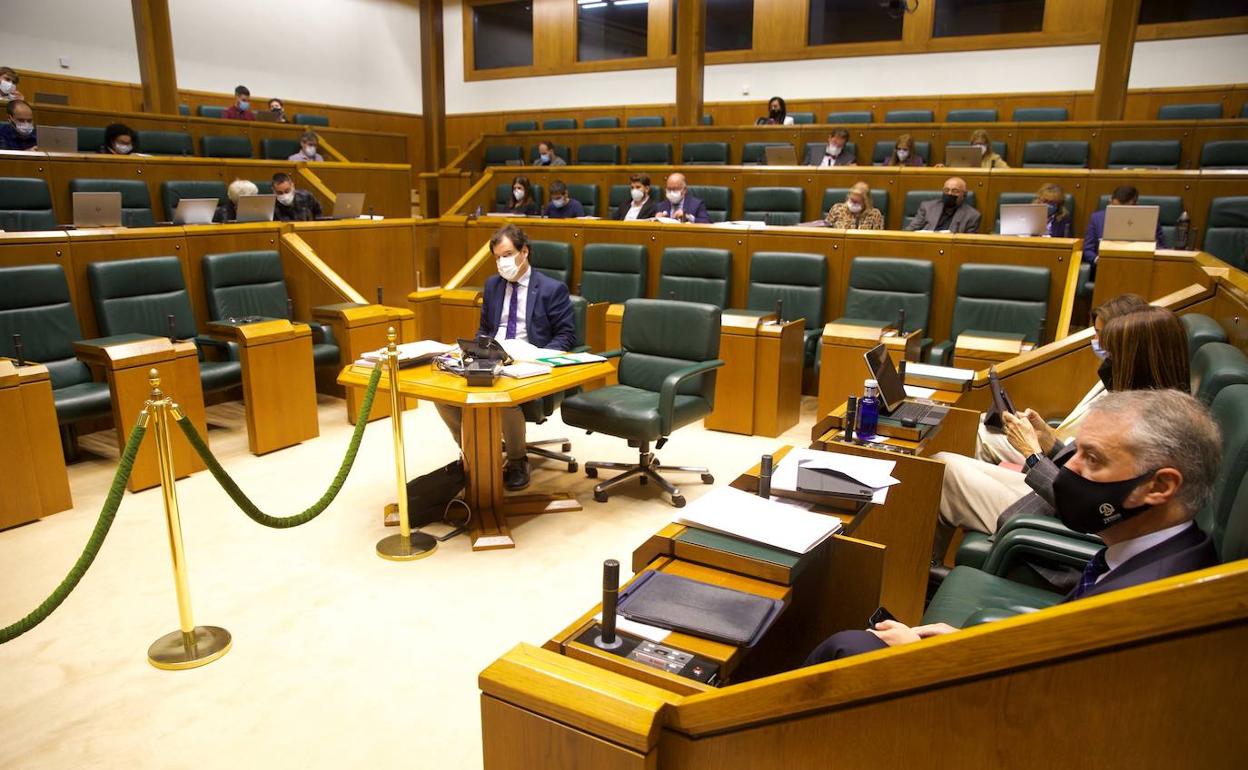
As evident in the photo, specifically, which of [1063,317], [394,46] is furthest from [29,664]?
[394,46]

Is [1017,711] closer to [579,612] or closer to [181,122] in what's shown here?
[579,612]

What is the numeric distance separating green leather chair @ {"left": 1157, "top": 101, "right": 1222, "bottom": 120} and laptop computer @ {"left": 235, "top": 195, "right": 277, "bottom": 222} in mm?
8493

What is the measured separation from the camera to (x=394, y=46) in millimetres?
12930

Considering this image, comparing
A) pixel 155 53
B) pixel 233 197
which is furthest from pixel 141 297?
pixel 155 53

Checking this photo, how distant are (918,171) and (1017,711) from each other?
5.68 metres

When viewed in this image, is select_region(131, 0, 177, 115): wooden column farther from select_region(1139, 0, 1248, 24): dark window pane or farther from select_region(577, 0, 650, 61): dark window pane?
select_region(1139, 0, 1248, 24): dark window pane

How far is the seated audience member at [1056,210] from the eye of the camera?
543 centimetres

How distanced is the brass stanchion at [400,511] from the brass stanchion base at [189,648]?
687 millimetres

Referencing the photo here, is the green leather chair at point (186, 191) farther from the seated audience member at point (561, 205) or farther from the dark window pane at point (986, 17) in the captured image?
the dark window pane at point (986, 17)

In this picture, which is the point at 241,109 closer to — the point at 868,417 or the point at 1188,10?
the point at 868,417

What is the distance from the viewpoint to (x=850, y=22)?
33.7 feet

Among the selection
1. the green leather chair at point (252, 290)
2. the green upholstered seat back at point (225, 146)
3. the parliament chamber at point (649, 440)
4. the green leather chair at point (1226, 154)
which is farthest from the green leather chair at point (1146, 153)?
the green upholstered seat back at point (225, 146)

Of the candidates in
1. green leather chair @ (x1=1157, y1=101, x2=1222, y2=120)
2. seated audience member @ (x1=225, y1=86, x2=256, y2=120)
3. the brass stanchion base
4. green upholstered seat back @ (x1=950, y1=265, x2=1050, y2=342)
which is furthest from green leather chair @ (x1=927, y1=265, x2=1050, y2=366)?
seated audience member @ (x1=225, y1=86, x2=256, y2=120)

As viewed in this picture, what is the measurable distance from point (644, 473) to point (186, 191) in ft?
14.0
